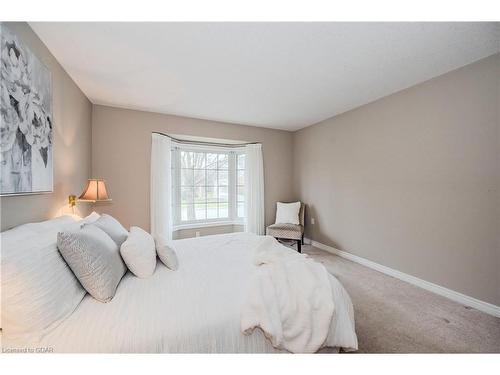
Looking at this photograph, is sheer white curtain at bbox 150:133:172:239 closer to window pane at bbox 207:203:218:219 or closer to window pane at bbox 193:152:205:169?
window pane at bbox 193:152:205:169

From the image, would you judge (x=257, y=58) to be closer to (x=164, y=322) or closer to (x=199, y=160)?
(x=164, y=322)

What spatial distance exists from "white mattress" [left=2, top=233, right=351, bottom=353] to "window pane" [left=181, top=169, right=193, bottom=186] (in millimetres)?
2637

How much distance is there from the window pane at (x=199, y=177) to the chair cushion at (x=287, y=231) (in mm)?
1644

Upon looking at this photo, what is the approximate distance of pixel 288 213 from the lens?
3.98 m

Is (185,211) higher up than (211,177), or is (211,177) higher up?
(211,177)

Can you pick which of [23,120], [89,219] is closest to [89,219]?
[89,219]

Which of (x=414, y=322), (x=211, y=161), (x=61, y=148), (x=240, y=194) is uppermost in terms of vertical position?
(x=211, y=161)

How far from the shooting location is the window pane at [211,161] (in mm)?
4184

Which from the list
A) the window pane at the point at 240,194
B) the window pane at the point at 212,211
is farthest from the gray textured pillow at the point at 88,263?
the window pane at the point at 240,194

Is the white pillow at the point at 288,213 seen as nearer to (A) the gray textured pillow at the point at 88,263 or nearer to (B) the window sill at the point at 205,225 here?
(B) the window sill at the point at 205,225

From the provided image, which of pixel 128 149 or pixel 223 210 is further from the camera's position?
pixel 223 210

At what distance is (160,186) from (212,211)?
3.99 feet

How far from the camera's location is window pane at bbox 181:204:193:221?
396 cm

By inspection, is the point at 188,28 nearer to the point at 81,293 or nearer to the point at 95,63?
the point at 95,63
